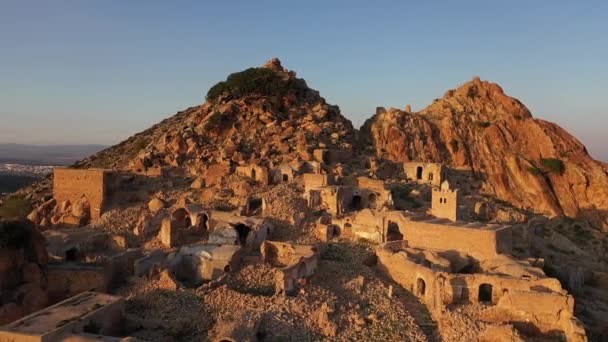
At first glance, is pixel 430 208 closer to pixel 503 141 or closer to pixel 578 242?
pixel 578 242

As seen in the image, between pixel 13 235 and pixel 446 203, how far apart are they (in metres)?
18.0

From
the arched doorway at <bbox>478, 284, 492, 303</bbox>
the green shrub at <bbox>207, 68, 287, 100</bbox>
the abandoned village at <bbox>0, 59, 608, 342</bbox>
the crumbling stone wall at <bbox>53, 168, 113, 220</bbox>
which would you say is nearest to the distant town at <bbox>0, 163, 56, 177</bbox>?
the green shrub at <bbox>207, 68, 287, 100</bbox>

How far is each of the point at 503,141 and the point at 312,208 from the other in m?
24.7

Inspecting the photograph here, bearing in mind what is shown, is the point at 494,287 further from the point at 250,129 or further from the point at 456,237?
the point at 250,129

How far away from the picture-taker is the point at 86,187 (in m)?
28.9

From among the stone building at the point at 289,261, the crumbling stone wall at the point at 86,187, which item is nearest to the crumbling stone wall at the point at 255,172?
the crumbling stone wall at the point at 86,187

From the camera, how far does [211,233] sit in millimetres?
22734

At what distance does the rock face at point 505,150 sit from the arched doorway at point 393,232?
16.7m

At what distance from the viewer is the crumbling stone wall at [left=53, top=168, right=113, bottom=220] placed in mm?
28438

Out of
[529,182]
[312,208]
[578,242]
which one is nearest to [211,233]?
[312,208]

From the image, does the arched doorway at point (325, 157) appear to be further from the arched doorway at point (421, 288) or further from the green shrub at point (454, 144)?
the arched doorway at point (421, 288)

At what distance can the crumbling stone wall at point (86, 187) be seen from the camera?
2844 cm

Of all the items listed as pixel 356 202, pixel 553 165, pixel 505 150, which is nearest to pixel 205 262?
pixel 356 202

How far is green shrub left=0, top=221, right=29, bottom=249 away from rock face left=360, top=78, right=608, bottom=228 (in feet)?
86.5
